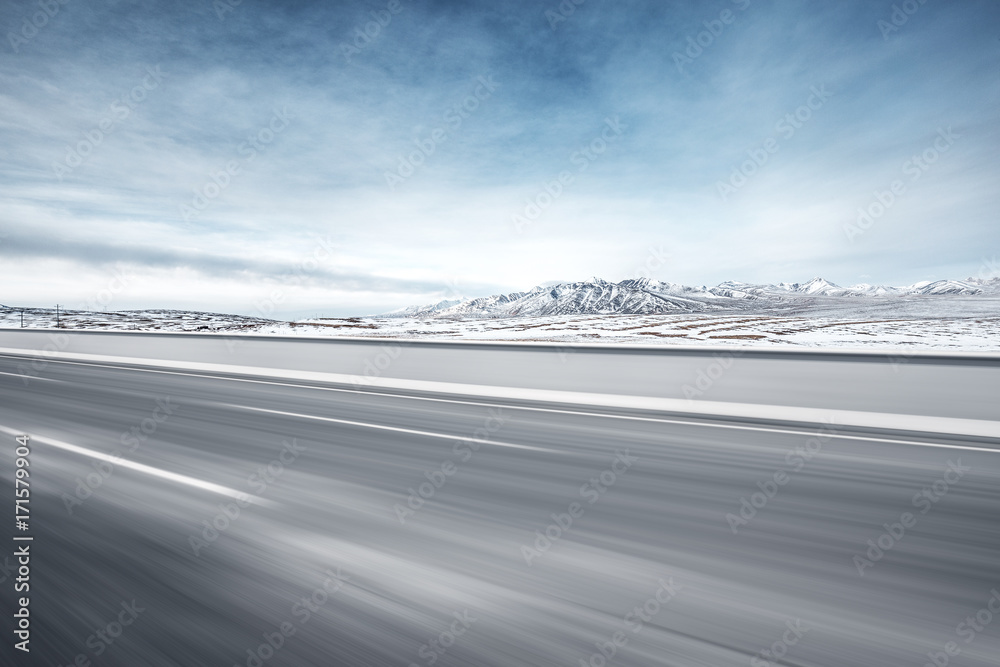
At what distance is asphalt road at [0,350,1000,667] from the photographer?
2678mm

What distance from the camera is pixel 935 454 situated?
19.5 feet

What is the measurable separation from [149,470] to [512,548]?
12.6 feet

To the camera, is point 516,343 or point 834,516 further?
point 516,343

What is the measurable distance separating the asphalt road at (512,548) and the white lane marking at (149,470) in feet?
0.12

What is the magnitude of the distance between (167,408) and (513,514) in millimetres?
7034

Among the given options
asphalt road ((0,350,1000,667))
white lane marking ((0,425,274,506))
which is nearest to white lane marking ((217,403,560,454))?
asphalt road ((0,350,1000,667))

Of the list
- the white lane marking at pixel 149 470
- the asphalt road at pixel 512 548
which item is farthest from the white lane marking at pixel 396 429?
the white lane marking at pixel 149 470

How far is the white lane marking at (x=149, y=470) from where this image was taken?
471 cm

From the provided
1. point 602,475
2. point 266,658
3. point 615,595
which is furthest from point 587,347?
point 266,658

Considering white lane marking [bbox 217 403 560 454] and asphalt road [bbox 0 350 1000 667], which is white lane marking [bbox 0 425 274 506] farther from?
white lane marking [bbox 217 403 560 454]

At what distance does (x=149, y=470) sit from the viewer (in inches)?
213

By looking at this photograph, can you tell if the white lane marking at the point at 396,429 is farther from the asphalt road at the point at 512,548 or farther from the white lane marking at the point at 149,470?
the white lane marking at the point at 149,470

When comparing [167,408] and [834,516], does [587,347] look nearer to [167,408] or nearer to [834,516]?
[834,516]

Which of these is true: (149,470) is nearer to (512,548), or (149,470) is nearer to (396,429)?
(396,429)
